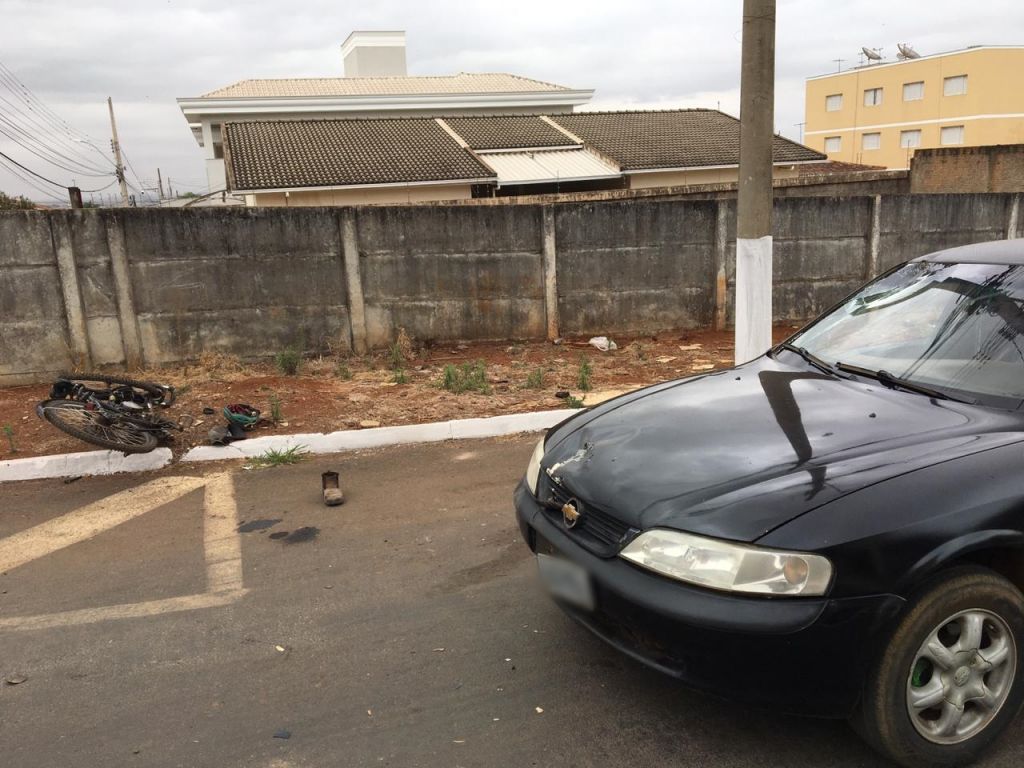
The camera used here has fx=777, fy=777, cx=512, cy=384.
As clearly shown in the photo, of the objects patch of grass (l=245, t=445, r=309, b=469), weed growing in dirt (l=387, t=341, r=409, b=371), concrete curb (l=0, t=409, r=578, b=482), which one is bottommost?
patch of grass (l=245, t=445, r=309, b=469)

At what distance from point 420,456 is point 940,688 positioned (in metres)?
4.34

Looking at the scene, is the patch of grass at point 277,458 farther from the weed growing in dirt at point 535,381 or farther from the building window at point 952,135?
the building window at point 952,135

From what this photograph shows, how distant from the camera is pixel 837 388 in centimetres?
335

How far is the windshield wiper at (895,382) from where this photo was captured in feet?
10.2

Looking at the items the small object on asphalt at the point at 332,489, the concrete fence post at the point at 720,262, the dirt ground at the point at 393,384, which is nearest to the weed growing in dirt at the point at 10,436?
the dirt ground at the point at 393,384

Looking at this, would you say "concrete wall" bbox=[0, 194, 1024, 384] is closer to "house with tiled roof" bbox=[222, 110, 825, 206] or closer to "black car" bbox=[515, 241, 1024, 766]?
"black car" bbox=[515, 241, 1024, 766]

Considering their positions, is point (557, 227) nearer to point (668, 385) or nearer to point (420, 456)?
point (420, 456)

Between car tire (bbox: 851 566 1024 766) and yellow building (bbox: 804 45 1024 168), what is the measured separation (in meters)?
51.9

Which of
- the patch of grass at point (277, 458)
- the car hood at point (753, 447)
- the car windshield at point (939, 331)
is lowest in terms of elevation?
the patch of grass at point (277, 458)

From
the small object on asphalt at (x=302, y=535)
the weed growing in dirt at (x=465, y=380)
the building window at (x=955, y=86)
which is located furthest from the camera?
the building window at (x=955, y=86)

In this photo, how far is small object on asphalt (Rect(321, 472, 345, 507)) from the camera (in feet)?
17.1

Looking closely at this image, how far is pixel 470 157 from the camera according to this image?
22.1 meters

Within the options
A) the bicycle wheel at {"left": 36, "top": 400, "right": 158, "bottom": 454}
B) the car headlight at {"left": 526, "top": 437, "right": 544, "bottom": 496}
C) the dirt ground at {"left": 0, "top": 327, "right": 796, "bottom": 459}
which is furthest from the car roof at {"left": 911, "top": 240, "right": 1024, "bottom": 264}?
the bicycle wheel at {"left": 36, "top": 400, "right": 158, "bottom": 454}

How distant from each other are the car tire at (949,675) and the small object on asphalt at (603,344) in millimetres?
7461
